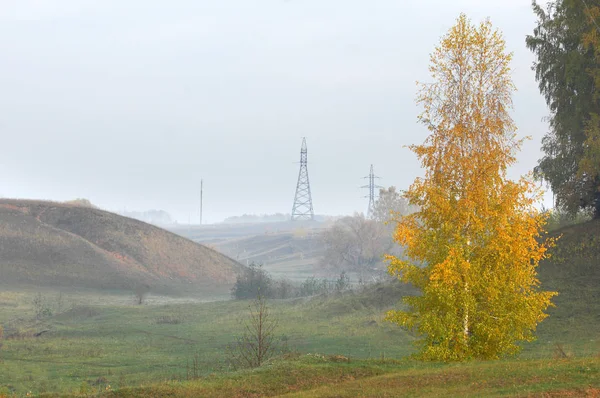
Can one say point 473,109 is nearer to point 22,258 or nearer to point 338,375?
point 338,375

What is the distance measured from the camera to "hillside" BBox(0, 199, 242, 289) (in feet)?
313

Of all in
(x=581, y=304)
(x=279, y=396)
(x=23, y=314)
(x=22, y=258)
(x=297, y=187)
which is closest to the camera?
(x=279, y=396)

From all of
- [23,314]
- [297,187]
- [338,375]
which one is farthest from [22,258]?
[338,375]

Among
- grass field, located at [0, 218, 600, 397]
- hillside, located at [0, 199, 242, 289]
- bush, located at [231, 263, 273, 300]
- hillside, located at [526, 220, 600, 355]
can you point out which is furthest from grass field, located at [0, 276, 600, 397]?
hillside, located at [0, 199, 242, 289]

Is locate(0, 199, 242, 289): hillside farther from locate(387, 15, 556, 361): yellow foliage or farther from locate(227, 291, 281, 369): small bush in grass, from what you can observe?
locate(387, 15, 556, 361): yellow foliage

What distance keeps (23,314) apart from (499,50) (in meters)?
56.7

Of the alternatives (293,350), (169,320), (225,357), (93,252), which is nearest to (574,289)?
(293,350)

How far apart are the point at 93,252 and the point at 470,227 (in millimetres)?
88419

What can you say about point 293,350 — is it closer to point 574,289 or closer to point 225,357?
point 225,357

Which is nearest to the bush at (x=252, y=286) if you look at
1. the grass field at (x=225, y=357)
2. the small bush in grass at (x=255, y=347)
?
the grass field at (x=225, y=357)

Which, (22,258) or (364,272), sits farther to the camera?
(364,272)

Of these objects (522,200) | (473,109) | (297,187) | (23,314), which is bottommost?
(23,314)

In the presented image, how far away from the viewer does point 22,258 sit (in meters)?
97.4

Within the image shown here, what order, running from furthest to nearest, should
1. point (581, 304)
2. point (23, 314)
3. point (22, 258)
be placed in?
point (22, 258), point (23, 314), point (581, 304)
